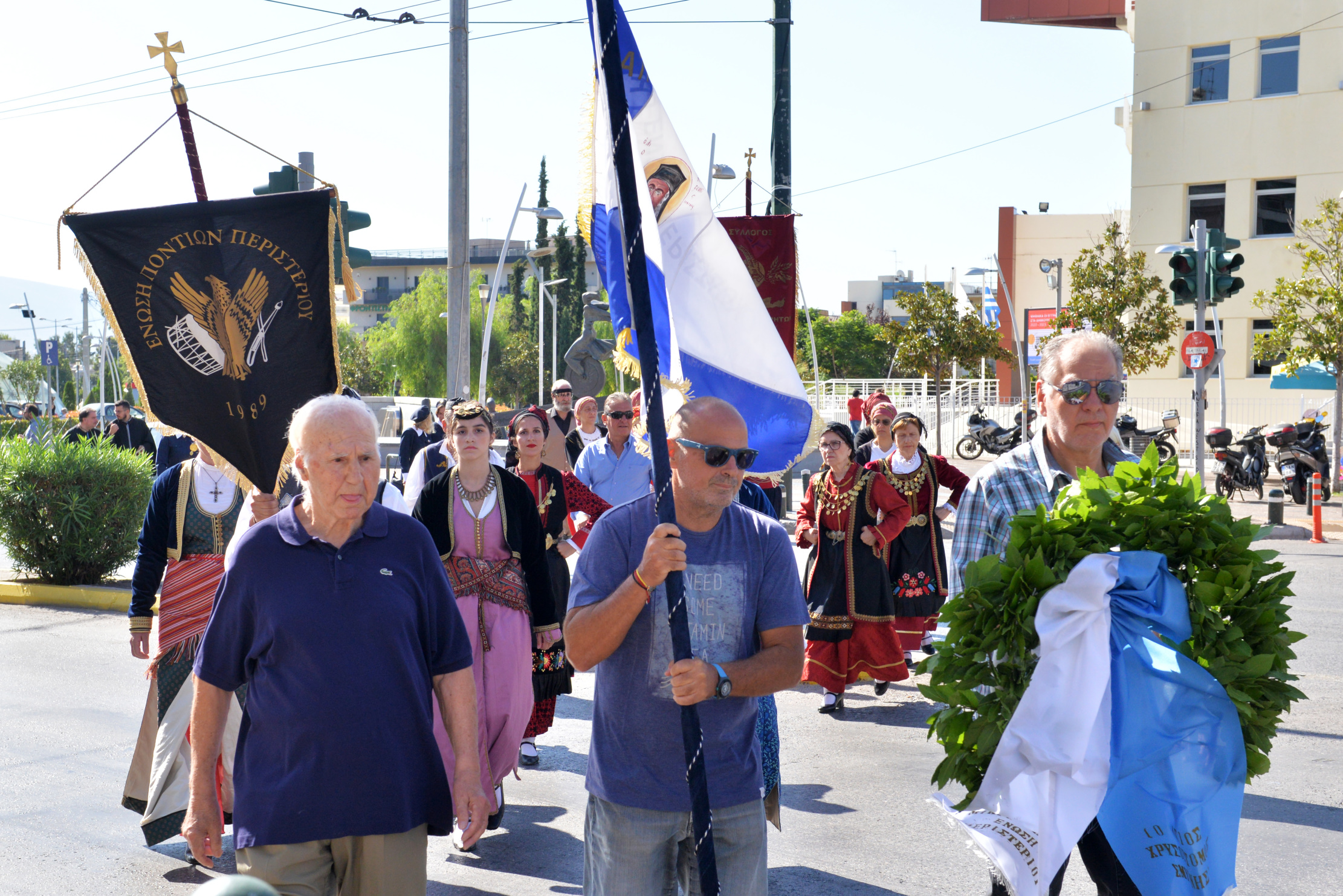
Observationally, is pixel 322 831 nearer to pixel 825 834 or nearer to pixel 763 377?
pixel 763 377

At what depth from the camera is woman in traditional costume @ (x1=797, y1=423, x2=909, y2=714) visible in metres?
7.88

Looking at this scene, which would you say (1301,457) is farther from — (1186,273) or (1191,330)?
(1191,330)

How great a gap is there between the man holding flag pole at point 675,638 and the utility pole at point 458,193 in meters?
8.76

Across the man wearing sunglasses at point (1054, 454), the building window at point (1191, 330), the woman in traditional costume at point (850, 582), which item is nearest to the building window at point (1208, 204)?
the building window at point (1191, 330)

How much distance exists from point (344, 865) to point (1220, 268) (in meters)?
14.7

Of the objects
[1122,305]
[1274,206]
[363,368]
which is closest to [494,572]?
[1122,305]

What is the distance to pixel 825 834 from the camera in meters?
5.35

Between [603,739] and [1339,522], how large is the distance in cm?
1656

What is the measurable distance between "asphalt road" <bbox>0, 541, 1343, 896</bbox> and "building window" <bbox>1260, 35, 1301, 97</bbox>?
97.3 feet

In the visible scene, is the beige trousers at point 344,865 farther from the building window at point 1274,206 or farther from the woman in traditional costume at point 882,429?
the building window at point 1274,206

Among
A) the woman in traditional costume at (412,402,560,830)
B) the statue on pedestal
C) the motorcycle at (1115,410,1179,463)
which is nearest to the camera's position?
the woman in traditional costume at (412,402,560,830)

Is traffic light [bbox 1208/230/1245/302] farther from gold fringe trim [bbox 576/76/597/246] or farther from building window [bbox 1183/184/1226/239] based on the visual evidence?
building window [bbox 1183/184/1226/239]

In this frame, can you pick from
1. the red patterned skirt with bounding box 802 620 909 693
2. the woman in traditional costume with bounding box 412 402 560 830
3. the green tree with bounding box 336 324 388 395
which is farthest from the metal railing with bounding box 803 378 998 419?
the green tree with bounding box 336 324 388 395

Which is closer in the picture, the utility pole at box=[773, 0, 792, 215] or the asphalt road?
the asphalt road
